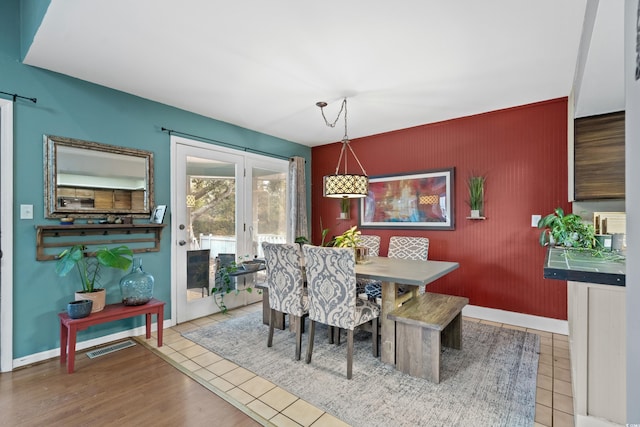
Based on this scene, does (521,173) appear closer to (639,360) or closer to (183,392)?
(639,360)

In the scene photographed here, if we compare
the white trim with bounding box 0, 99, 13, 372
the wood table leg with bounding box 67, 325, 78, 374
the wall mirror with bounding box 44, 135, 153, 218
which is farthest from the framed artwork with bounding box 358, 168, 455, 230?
the white trim with bounding box 0, 99, 13, 372

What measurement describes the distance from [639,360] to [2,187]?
12.0 ft

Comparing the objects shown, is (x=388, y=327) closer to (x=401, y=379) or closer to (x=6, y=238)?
(x=401, y=379)

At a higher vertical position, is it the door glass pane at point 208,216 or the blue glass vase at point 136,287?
the door glass pane at point 208,216

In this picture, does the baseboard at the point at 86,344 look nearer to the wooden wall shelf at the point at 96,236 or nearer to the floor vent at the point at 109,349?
the floor vent at the point at 109,349

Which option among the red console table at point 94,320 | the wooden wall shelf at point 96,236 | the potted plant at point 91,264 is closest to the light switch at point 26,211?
the wooden wall shelf at point 96,236

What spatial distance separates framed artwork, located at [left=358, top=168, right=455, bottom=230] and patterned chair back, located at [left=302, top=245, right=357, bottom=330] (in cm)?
221

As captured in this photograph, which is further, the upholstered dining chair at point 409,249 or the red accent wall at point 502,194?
the upholstered dining chair at point 409,249

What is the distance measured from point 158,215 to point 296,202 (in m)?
2.11

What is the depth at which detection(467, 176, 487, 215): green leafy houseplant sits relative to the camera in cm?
363

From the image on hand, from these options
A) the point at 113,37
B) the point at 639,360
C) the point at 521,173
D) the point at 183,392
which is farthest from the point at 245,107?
the point at 639,360

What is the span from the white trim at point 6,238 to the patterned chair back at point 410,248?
3.50m

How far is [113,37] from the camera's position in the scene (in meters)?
2.13

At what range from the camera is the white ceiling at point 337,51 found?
183 centimetres
